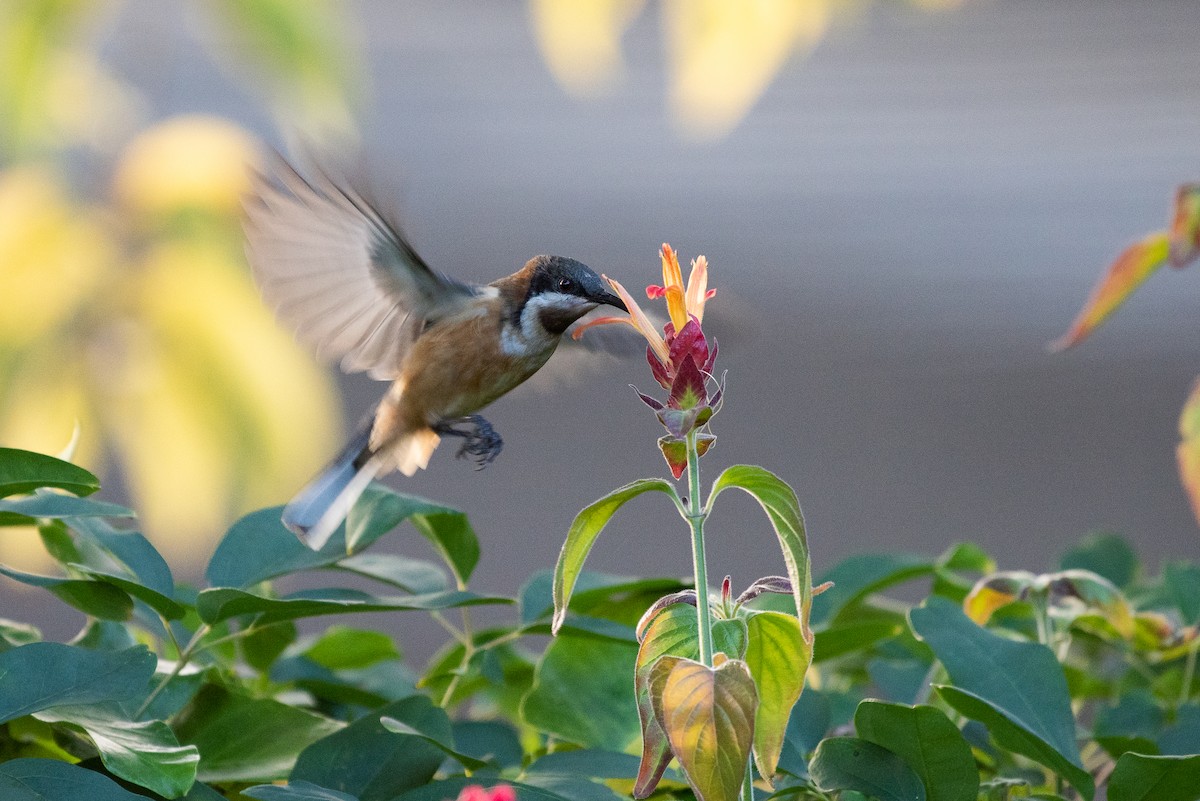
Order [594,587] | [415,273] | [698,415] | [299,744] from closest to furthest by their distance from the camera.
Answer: [698,415], [299,744], [594,587], [415,273]

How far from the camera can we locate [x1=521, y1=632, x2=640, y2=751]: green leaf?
0.63 metres

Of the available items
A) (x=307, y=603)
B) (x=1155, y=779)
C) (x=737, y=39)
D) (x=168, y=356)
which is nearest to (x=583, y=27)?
(x=737, y=39)

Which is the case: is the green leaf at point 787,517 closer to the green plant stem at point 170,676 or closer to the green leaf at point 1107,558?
the green plant stem at point 170,676

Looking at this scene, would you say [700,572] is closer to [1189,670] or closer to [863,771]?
[863,771]

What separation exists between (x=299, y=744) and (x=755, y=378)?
170 inches

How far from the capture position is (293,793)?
0.47 meters

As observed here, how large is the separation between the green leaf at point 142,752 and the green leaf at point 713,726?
186mm

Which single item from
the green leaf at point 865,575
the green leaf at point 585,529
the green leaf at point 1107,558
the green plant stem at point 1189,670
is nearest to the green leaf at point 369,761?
the green leaf at point 585,529

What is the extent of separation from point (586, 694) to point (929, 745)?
0.66ft

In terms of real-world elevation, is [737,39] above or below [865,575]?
above

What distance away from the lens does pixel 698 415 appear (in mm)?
462

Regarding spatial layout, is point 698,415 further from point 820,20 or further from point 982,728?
point 820,20

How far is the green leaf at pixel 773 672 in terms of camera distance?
470 mm

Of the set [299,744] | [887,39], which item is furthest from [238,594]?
[887,39]
